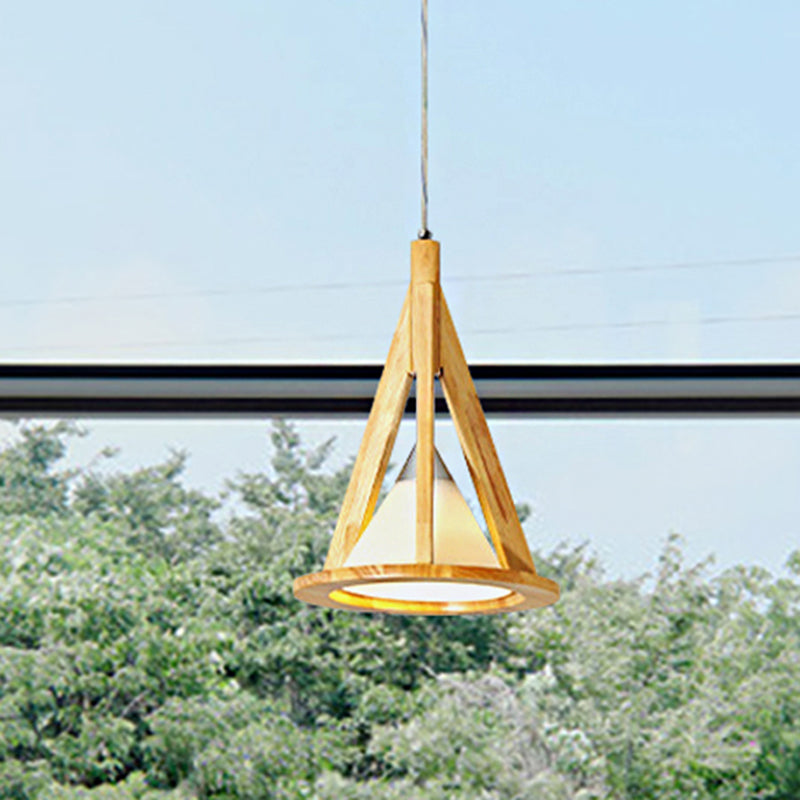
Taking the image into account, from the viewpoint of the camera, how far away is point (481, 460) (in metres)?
1.57

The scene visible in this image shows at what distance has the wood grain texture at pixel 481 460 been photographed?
1528 mm

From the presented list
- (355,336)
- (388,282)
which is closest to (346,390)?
(355,336)

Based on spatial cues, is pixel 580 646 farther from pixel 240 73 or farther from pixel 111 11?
pixel 111 11

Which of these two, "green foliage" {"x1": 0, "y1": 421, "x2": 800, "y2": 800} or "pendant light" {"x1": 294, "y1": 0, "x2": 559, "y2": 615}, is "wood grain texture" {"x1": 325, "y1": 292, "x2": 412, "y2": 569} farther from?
"green foliage" {"x1": 0, "y1": 421, "x2": 800, "y2": 800}

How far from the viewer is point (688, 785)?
2873 mm

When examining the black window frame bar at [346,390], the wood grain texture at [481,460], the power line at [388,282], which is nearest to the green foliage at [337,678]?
the black window frame bar at [346,390]

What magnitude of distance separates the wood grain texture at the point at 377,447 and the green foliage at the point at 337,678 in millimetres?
1386

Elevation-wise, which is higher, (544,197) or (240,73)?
(240,73)

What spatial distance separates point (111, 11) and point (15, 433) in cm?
92

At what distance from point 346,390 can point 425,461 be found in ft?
4.54

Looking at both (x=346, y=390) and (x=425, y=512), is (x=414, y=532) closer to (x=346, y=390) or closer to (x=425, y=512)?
(x=425, y=512)

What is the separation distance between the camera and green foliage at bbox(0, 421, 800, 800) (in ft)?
9.46

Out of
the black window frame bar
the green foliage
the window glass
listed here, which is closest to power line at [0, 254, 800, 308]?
the window glass

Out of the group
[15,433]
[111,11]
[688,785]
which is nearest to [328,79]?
[111,11]
